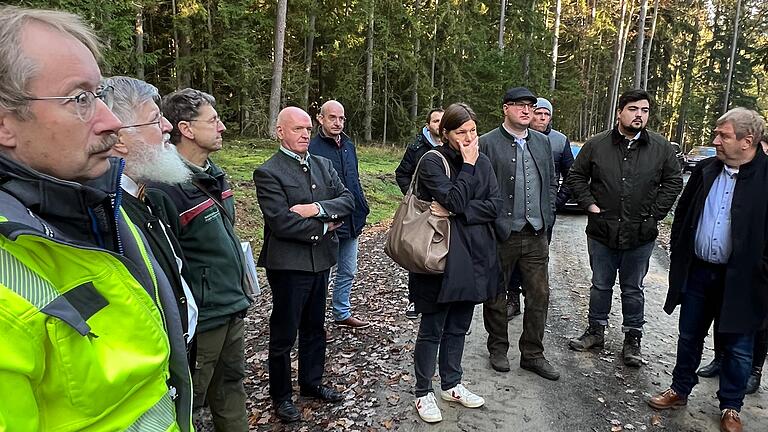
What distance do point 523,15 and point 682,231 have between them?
99.2ft

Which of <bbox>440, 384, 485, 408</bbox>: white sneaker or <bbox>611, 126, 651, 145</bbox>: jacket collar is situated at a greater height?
<bbox>611, 126, 651, 145</bbox>: jacket collar

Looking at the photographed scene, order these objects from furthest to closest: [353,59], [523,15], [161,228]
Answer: [523,15], [353,59], [161,228]

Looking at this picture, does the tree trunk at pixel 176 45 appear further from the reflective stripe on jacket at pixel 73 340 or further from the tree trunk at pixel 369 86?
the reflective stripe on jacket at pixel 73 340

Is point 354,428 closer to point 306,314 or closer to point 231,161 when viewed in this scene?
point 306,314

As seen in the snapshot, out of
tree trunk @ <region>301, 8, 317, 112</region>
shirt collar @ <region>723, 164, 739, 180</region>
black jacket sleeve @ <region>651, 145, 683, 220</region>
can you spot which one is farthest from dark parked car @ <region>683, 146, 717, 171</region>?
shirt collar @ <region>723, 164, 739, 180</region>

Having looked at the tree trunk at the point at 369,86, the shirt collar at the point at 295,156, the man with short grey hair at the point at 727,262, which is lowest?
the man with short grey hair at the point at 727,262

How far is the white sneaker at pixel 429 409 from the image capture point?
3623 millimetres

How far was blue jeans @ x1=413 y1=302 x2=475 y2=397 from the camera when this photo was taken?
3.67 meters

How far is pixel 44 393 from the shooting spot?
1.11 meters

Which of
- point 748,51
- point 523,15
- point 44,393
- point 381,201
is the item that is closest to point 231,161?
point 381,201

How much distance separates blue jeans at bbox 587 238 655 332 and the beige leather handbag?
2.18 m

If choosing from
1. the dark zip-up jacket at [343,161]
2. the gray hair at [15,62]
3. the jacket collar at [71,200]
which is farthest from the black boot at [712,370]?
the gray hair at [15,62]

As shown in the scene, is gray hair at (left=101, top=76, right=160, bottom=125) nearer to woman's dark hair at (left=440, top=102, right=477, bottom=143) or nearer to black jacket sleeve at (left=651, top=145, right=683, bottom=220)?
woman's dark hair at (left=440, top=102, right=477, bottom=143)

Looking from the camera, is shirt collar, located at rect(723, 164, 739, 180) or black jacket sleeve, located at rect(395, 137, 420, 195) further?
black jacket sleeve, located at rect(395, 137, 420, 195)
